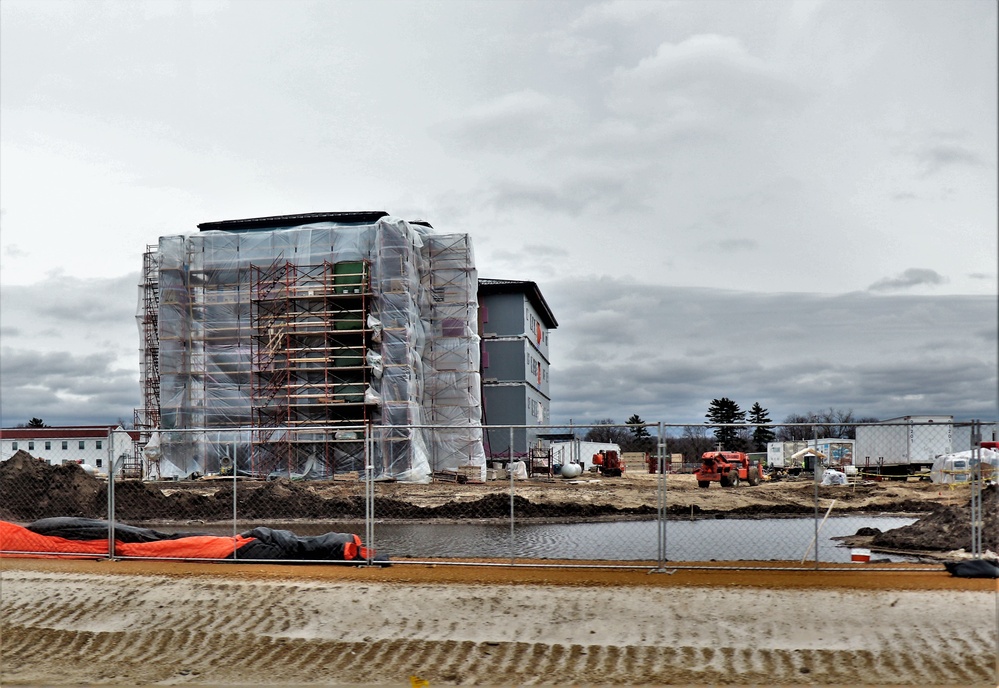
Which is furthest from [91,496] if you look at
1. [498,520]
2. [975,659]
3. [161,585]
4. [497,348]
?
[497,348]

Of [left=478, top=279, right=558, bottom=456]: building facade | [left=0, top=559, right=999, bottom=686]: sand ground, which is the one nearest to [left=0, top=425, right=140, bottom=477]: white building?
[left=478, top=279, right=558, bottom=456]: building facade

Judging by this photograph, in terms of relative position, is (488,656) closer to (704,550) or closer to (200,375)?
(704,550)

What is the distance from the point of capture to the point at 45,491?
3188 cm

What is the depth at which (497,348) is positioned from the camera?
66125 millimetres

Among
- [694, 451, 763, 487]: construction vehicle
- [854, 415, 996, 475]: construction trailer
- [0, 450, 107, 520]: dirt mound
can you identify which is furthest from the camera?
[854, 415, 996, 475]: construction trailer

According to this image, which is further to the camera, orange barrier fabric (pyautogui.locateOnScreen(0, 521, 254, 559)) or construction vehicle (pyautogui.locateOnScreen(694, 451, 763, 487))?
construction vehicle (pyautogui.locateOnScreen(694, 451, 763, 487))

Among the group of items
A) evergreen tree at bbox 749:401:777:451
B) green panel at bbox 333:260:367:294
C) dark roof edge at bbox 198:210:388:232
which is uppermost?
dark roof edge at bbox 198:210:388:232

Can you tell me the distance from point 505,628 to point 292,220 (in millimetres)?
52105

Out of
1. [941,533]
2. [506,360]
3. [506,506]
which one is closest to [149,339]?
[506,360]

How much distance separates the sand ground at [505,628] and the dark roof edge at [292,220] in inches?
1833

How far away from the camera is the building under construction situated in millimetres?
49188

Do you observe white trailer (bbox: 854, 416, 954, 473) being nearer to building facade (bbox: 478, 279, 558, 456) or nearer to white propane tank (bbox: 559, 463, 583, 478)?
white propane tank (bbox: 559, 463, 583, 478)

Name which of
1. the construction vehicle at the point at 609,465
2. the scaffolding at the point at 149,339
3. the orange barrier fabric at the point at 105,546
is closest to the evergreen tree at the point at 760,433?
the construction vehicle at the point at 609,465

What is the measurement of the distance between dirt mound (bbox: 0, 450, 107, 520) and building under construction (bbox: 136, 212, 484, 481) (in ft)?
49.8
